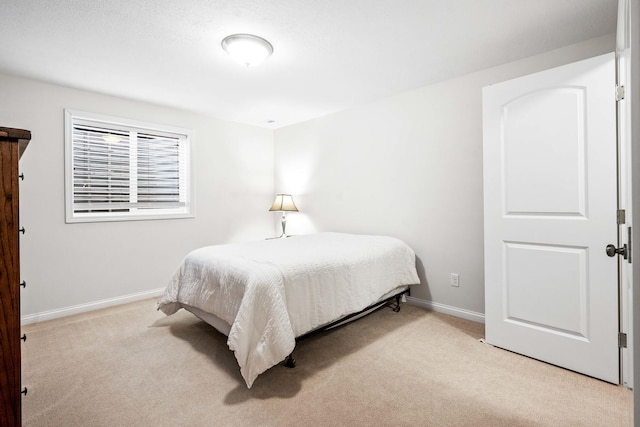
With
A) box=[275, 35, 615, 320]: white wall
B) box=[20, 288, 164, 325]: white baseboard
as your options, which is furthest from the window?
box=[275, 35, 615, 320]: white wall

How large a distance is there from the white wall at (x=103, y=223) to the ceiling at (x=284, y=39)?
309 mm

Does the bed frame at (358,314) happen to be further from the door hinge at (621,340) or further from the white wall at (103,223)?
the white wall at (103,223)

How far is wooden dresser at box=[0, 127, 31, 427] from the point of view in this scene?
2.92 feet

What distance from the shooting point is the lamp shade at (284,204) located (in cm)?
450

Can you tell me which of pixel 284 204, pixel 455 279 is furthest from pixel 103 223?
pixel 455 279

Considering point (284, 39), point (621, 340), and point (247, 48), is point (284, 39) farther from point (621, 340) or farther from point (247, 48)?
point (621, 340)

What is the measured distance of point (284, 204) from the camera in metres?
4.53

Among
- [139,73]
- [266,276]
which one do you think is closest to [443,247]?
[266,276]

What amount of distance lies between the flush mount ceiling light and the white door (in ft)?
5.68

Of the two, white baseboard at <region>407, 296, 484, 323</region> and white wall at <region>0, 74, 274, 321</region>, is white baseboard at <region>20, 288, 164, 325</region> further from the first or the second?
white baseboard at <region>407, 296, 484, 323</region>

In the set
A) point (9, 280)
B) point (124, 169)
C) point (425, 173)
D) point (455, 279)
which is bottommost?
point (455, 279)

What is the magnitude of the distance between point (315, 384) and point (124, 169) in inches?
126

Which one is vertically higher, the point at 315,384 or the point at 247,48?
the point at 247,48

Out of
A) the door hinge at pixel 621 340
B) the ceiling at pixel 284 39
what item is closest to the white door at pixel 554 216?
the door hinge at pixel 621 340
